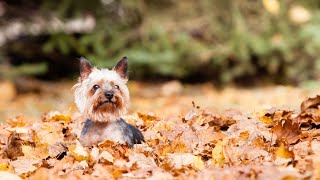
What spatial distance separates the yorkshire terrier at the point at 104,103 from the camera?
505 cm

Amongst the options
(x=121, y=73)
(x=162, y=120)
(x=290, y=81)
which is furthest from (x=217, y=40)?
(x=121, y=73)

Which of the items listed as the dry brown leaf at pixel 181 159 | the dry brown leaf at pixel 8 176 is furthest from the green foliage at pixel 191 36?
the dry brown leaf at pixel 8 176

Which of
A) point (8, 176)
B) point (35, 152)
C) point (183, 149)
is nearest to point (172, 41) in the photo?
point (35, 152)

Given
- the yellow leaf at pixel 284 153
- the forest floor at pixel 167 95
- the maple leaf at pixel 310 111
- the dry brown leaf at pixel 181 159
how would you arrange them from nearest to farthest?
the yellow leaf at pixel 284 153 → the dry brown leaf at pixel 181 159 → the maple leaf at pixel 310 111 → the forest floor at pixel 167 95

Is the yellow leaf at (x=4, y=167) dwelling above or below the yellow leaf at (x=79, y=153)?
below

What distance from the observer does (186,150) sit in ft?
16.4

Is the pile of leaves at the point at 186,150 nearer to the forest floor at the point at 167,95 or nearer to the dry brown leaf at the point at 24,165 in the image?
the dry brown leaf at the point at 24,165

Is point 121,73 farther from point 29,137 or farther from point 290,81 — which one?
point 290,81

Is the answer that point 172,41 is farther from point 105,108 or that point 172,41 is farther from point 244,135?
point 105,108

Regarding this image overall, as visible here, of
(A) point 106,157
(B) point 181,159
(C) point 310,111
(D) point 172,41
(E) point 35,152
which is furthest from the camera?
(D) point 172,41

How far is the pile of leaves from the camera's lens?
427cm

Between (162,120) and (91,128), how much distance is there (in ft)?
3.95

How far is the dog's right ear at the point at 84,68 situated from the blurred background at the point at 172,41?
25.5 ft

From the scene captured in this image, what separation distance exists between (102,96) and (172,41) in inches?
360
